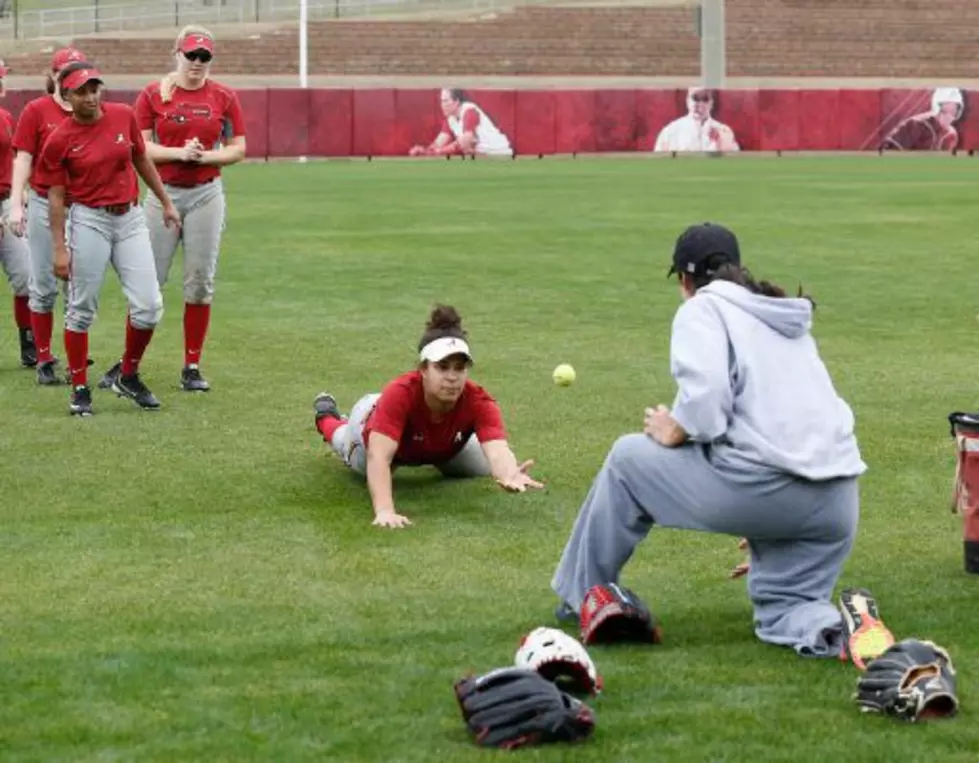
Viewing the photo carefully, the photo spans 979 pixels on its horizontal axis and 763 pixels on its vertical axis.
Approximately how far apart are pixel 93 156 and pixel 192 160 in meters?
0.88

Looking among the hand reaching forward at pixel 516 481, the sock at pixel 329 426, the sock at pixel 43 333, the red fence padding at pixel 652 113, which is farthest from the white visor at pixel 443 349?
the red fence padding at pixel 652 113

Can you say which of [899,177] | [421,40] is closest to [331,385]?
[899,177]

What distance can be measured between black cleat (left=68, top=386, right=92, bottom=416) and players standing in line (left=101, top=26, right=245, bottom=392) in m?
0.99

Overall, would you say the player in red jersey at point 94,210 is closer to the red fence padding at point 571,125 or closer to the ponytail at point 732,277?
the ponytail at point 732,277

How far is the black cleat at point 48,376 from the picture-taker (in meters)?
13.4

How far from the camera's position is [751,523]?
6754 millimetres

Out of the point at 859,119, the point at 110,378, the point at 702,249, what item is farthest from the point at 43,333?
the point at 859,119

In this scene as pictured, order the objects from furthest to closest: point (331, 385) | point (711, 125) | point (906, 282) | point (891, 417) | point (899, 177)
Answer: point (711, 125) < point (899, 177) < point (906, 282) < point (331, 385) < point (891, 417)

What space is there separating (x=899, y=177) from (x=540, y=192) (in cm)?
760

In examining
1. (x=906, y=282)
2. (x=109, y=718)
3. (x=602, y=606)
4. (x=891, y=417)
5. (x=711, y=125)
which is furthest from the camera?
(x=711, y=125)

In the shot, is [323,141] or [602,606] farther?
[323,141]

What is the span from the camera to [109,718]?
605 centimetres

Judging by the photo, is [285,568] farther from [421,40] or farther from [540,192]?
[421,40]

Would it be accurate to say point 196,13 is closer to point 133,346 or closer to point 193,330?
point 193,330
